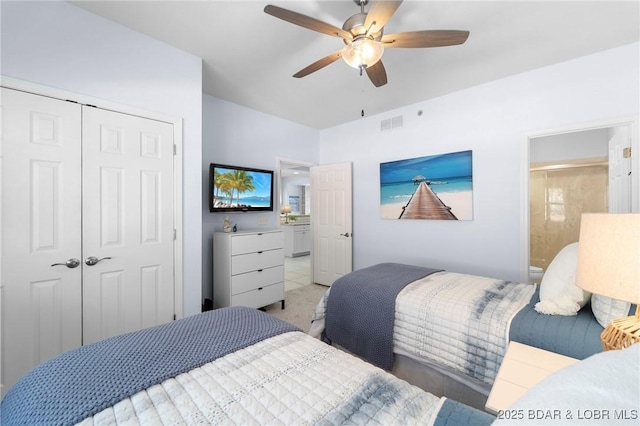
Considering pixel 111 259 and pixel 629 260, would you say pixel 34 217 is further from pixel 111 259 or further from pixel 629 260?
pixel 629 260

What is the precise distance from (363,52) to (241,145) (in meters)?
2.40

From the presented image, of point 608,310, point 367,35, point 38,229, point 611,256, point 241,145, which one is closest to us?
point 611,256

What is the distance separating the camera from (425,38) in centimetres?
165

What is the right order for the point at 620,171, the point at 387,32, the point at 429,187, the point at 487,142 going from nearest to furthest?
1. the point at 387,32
2. the point at 620,171
3. the point at 487,142
4. the point at 429,187

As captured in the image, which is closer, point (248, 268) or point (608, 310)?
point (608, 310)

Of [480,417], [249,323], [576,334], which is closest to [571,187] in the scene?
[576,334]

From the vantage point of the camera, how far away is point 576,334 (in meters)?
1.29

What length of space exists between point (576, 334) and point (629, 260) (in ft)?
2.35

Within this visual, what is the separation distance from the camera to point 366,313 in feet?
6.54

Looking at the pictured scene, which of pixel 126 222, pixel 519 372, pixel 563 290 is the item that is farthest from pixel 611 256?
pixel 126 222

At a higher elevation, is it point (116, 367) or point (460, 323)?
point (116, 367)

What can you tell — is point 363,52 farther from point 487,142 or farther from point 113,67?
point 487,142

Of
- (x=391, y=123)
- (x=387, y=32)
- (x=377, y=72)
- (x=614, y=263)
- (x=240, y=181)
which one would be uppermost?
(x=387, y=32)

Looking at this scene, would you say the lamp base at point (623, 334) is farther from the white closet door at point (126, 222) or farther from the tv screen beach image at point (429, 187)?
the white closet door at point (126, 222)
